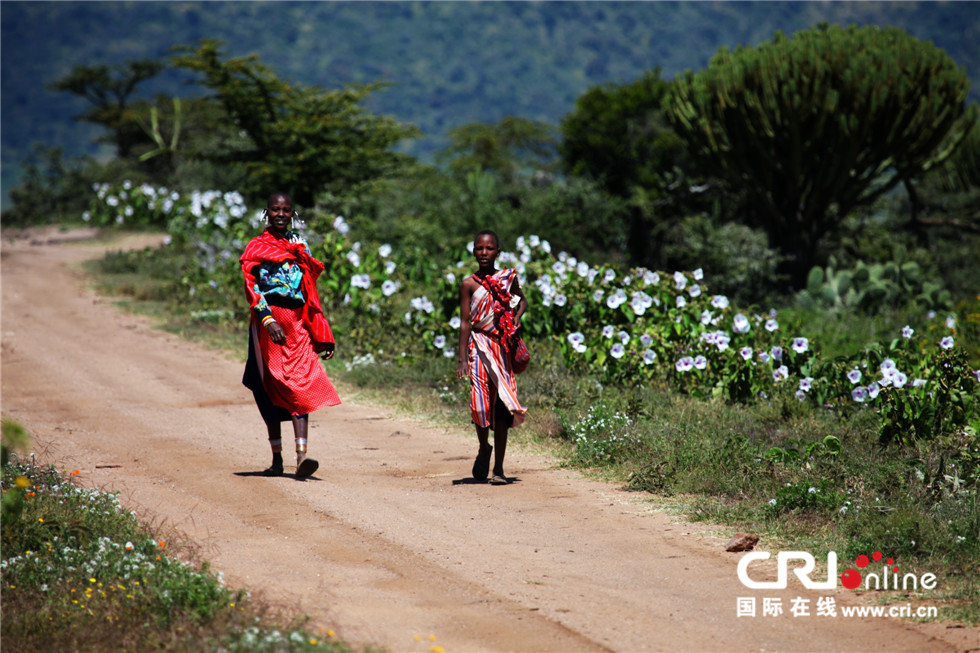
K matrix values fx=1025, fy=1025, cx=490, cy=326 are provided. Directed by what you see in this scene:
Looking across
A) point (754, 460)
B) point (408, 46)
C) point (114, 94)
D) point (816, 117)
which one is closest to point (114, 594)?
point (754, 460)

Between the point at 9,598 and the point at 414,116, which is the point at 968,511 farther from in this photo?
the point at 414,116

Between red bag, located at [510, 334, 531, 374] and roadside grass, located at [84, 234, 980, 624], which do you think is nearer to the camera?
roadside grass, located at [84, 234, 980, 624]

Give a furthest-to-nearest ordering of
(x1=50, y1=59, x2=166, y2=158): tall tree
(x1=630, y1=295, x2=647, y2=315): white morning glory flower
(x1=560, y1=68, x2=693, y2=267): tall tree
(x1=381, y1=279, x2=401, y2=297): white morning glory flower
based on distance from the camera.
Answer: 1. (x1=50, y1=59, x2=166, y2=158): tall tree
2. (x1=560, y1=68, x2=693, y2=267): tall tree
3. (x1=381, y1=279, x2=401, y2=297): white morning glory flower
4. (x1=630, y1=295, x2=647, y2=315): white morning glory flower

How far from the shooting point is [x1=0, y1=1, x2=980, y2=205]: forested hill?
114250 millimetres

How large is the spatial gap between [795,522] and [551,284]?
506 centimetres

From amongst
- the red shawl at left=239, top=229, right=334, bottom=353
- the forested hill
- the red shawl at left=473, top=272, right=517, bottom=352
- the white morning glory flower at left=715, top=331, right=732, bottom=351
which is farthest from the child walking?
the forested hill

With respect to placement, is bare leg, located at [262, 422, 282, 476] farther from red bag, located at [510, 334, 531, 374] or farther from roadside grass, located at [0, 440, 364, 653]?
red bag, located at [510, 334, 531, 374]

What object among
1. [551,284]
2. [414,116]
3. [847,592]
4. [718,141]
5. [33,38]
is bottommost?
[847,592]

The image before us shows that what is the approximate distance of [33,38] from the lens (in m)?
124

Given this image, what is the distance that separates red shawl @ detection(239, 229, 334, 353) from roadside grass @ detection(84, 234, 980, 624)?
6.24ft

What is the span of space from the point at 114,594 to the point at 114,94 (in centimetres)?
4066

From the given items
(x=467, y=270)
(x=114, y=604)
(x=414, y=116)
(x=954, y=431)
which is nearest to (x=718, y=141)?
(x=467, y=270)

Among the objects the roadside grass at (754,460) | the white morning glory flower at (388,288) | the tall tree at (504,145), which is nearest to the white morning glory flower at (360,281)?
the white morning glory flower at (388,288)

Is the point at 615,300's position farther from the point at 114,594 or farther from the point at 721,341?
the point at 114,594
